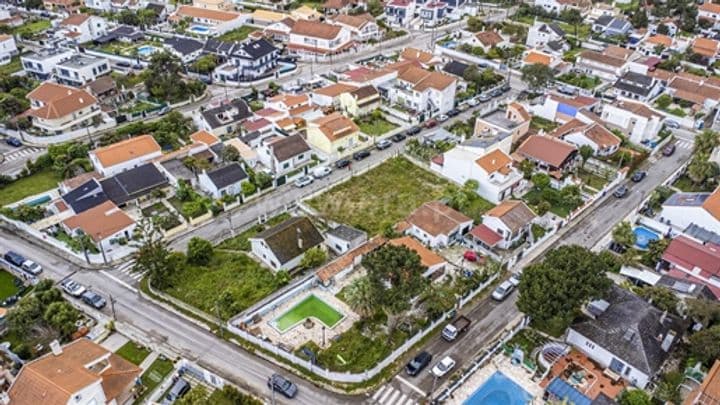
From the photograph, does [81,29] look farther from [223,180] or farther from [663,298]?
[663,298]

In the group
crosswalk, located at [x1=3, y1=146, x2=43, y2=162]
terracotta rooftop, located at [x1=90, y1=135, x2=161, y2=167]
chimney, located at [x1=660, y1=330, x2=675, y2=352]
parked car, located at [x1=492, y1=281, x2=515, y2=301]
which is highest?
chimney, located at [x1=660, y1=330, x2=675, y2=352]

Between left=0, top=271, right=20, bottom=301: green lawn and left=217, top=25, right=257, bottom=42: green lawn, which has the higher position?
left=217, top=25, right=257, bottom=42: green lawn

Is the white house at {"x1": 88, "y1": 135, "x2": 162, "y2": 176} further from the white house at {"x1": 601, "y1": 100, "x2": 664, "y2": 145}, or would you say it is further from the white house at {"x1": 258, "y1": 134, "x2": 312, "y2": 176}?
the white house at {"x1": 601, "y1": 100, "x2": 664, "y2": 145}

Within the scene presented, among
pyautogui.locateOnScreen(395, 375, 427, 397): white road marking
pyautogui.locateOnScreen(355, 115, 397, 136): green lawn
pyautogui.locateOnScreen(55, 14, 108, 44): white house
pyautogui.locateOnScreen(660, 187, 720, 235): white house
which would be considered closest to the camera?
pyautogui.locateOnScreen(395, 375, 427, 397): white road marking

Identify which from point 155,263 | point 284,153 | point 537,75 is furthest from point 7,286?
point 537,75

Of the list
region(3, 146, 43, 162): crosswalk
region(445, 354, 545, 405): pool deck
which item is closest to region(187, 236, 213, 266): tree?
region(445, 354, 545, 405): pool deck

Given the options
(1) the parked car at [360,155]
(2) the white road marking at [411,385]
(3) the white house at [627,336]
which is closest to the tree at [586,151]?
(3) the white house at [627,336]
